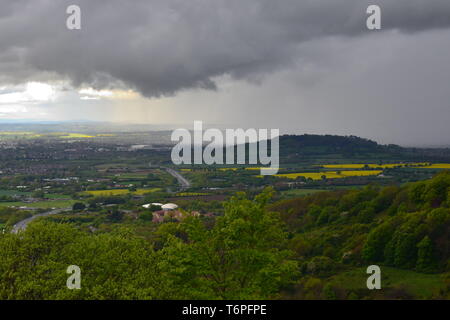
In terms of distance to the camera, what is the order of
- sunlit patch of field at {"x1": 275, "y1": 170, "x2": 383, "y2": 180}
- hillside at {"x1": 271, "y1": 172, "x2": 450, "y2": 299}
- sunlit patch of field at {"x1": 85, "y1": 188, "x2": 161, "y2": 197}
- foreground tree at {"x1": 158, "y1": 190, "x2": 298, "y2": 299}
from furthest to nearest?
1. sunlit patch of field at {"x1": 275, "y1": 170, "x2": 383, "y2": 180}
2. sunlit patch of field at {"x1": 85, "y1": 188, "x2": 161, "y2": 197}
3. hillside at {"x1": 271, "y1": 172, "x2": 450, "y2": 299}
4. foreground tree at {"x1": 158, "y1": 190, "x2": 298, "y2": 299}

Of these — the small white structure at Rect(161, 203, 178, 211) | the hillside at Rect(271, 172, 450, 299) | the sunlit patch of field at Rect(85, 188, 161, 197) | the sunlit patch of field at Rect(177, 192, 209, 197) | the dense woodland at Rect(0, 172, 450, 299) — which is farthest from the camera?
the sunlit patch of field at Rect(85, 188, 161, 197)

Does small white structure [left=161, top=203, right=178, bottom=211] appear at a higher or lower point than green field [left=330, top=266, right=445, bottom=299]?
lower

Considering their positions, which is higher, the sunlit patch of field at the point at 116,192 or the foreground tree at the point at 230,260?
the foreground tree at the point at 230,260

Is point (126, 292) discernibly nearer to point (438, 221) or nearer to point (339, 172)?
point (438, 221)

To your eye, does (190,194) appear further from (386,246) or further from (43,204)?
(386,246)

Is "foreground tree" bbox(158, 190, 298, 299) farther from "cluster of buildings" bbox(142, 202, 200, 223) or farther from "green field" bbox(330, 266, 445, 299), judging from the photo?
"cluster of buildings" bbox(142, 202, 200, 223)

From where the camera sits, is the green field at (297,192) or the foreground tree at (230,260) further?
the green field at (297,192)

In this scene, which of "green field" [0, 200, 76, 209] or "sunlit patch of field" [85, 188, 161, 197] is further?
"sunlit patch of field" [85, 188, 161, 197]

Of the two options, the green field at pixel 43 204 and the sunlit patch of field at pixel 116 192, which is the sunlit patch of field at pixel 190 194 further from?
the green field at pixel 43 204

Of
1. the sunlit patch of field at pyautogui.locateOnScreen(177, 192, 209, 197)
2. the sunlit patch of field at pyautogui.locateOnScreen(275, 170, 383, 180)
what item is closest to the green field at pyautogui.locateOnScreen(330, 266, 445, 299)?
the sunlit patch of field at pyautogui.locateOnScreen(177, 192, 209, 197)

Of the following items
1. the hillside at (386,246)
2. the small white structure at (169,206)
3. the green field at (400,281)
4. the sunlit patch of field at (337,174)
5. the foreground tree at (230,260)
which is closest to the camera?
the foreground tree at (230,260)

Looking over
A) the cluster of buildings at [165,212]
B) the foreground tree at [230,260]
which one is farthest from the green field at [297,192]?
the foreground tree at [230,260]
